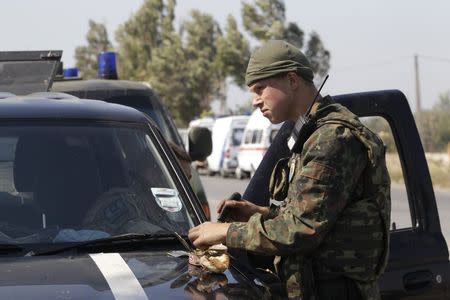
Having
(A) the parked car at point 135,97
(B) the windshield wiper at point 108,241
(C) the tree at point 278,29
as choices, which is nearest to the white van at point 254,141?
(C) the tree at point 278,29

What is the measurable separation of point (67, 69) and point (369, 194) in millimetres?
7964

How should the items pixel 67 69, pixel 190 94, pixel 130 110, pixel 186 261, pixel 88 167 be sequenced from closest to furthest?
pixel 186 261 → pixel 88 167 → pixel 130 110 → pixel 67 69 → pixel 190 94

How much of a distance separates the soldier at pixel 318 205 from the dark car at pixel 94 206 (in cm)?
17

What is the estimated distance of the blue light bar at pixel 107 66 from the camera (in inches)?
402

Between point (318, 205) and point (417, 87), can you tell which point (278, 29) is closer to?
point (417, 87)

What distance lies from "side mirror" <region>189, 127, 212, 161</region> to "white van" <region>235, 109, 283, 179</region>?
25.4 meters

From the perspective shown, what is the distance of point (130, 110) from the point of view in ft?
15.9

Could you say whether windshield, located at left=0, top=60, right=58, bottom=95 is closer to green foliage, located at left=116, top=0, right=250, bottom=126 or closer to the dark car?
the dark car

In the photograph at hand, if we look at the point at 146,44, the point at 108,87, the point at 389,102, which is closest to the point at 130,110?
the point at 389,102

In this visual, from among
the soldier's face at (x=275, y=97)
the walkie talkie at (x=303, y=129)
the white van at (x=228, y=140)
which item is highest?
the soldier's face at (x=275, y=97)

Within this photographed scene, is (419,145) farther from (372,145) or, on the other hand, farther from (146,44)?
(146,44)

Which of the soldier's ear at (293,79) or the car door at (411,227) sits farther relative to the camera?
the car door at (411,227)

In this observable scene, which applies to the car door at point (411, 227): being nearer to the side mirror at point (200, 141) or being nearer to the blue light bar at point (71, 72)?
the side mirror at point (200, 141)

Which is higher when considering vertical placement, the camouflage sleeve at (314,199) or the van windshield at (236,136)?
the camouflage sleeve at (314,199)
